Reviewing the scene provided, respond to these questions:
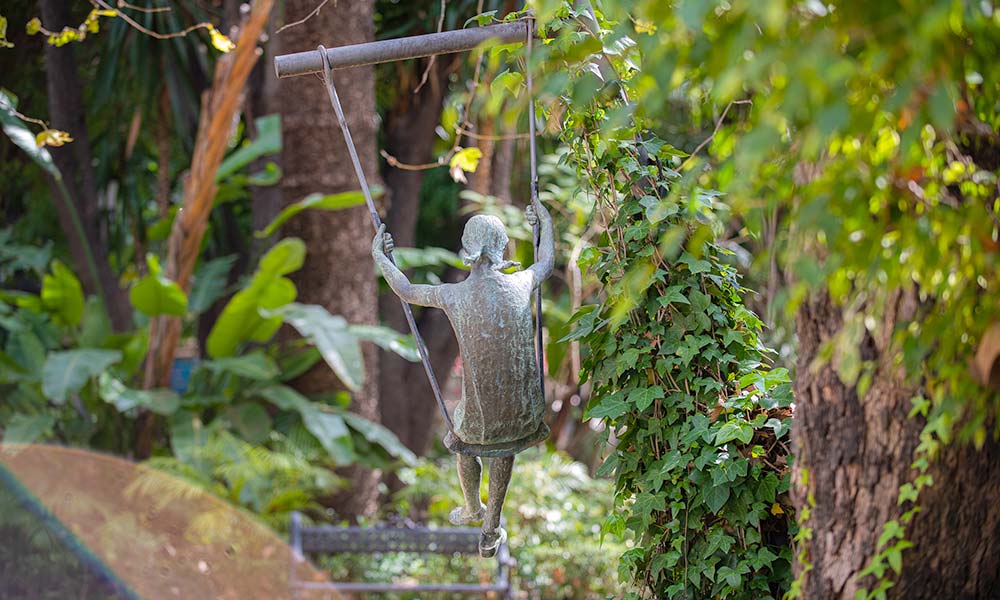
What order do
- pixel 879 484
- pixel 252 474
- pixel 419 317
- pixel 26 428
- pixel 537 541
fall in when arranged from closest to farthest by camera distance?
pixel 879 484 < pixel 252 474 < pixel 26 428 < pixel 537 541 < pixel 419 317

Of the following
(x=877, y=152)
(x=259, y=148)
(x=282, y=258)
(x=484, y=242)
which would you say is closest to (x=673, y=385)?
(x=484, y=242)

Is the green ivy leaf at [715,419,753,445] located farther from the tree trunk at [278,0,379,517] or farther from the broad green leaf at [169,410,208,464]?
the tree trunk at [278,0,379,517]

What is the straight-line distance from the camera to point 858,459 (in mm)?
1935

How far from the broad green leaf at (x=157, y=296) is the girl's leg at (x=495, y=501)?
3604 millimetres

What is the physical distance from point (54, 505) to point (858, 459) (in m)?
5.30

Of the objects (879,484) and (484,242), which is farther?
(484,242)

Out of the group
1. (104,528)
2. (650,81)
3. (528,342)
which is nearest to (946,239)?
(650,81)

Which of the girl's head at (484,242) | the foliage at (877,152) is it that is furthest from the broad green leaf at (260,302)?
the foliage at (877,152)

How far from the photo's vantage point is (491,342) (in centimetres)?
231

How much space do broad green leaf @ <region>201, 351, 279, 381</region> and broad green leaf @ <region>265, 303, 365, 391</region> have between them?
270 millimetres

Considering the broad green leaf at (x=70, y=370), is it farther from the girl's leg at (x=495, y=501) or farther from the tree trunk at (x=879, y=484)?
the tree trunk at (x=879, y=484)

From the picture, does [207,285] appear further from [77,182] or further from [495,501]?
[495,501]

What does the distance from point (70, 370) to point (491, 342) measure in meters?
3.89

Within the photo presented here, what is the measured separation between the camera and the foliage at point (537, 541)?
19.7 feet
